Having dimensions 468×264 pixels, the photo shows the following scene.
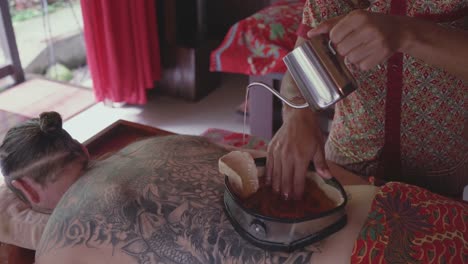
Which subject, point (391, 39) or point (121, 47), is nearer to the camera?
point (391, 39)

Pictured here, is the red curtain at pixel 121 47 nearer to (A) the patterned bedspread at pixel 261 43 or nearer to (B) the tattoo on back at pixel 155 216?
(A) the patterned bedspread at pixel 261 43

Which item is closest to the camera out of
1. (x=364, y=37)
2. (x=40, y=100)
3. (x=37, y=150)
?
(x=364, y=37)

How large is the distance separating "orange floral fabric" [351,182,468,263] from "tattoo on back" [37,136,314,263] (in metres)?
0.12

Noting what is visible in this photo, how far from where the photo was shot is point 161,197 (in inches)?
39.3

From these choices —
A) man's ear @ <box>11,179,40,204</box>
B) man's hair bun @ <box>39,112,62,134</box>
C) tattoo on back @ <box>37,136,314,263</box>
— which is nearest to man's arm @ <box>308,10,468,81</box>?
tattoo on back @ <box>37,136,314,263</box>

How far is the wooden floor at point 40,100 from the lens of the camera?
2895 mm

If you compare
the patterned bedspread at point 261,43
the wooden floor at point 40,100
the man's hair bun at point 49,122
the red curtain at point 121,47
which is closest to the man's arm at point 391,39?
the man's hair bun at point 49,122

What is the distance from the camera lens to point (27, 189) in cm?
114

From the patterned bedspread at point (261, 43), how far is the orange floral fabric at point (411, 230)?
1.50 metres

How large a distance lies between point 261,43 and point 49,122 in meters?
1.54

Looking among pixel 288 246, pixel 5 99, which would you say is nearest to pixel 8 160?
pixel 288 246

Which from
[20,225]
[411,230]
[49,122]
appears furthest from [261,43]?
[411,230]

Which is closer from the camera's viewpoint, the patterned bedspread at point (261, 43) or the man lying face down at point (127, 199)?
the man lying face down at point (127, 199)

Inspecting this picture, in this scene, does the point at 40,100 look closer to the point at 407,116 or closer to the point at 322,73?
the point at 407,116
